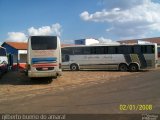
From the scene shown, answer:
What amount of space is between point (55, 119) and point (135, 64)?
24613 millimetres

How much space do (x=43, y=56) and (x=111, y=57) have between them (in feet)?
49.9

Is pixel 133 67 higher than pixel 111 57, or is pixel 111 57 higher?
pixel 111 57

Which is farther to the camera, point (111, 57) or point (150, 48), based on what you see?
point (111, 57)

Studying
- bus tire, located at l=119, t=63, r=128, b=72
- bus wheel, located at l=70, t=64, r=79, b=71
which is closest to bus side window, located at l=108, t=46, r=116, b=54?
bus tire, located at l=119, t=63, r=128, b=72

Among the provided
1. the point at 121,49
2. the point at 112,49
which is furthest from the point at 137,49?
the point at 112,49

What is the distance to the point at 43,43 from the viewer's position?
64.7 ft

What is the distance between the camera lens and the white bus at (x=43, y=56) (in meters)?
19.5

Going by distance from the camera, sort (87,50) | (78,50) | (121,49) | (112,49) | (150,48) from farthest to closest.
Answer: (78,50), (87,50), (112,49), (121,49), (150,48)

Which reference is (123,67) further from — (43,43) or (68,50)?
(43,43)

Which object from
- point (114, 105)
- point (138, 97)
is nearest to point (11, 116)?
point (114, 105)

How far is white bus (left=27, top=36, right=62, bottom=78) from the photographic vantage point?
19516 millimetres
